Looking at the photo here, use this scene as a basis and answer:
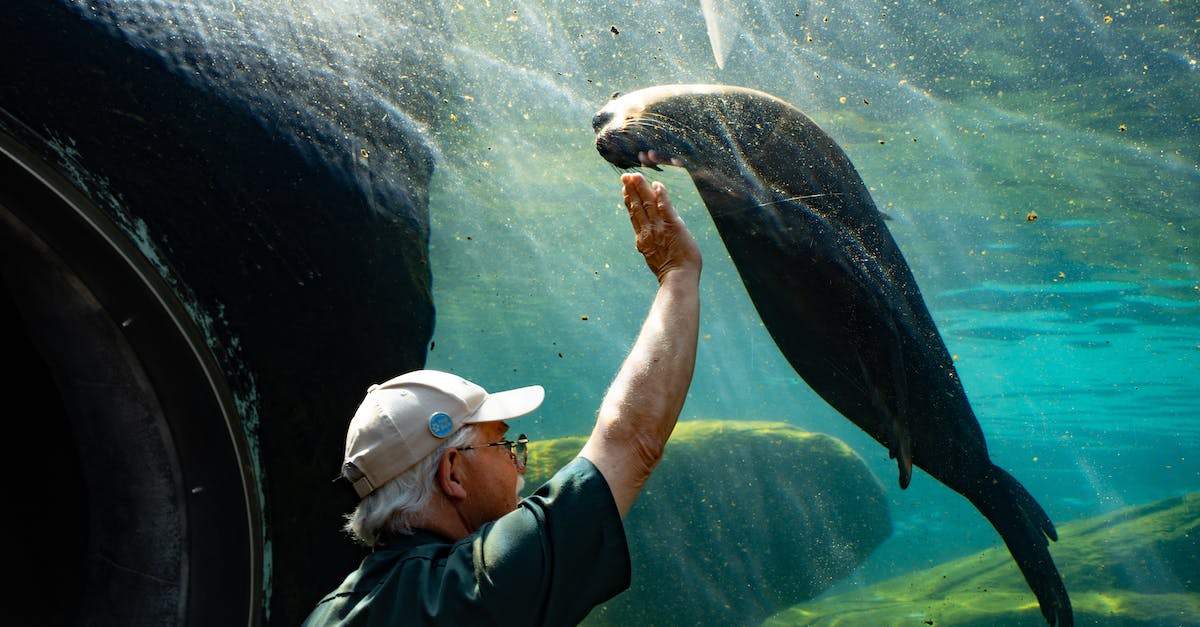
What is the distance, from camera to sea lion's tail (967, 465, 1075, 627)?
4.65 metres

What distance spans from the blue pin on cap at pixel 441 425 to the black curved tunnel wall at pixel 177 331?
3.36 feet

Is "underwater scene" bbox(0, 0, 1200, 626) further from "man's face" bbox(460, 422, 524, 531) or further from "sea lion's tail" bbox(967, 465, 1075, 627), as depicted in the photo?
"man's face" bbox(460, 422, 524, 531)

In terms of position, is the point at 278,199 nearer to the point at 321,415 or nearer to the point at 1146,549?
the point at 321,415

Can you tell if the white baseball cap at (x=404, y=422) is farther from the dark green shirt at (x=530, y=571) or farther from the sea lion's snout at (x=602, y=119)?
the sea lion's snout at (x=602, y=119)

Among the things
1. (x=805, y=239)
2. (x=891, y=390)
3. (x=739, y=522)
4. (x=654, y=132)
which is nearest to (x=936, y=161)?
(x=739, y=522)

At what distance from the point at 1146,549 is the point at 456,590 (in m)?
19.1

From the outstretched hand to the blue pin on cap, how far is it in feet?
2.15

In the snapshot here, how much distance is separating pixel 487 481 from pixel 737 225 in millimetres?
2081

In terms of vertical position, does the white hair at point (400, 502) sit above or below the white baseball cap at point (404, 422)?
below

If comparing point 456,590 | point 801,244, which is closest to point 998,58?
point 801,244

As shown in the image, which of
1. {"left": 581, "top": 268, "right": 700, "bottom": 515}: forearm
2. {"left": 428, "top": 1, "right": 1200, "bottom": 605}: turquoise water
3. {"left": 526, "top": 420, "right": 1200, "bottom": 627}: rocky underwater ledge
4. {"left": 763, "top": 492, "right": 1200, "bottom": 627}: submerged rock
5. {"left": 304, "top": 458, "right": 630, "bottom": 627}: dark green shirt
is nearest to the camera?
{"left": 304, "top": 458, "right": 630, "bottom": 627}: dark green shirt

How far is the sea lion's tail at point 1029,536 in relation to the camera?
465 centimetres

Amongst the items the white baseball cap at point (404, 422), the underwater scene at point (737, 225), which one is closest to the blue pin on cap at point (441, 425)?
the white baseball cap at point (404, 422)

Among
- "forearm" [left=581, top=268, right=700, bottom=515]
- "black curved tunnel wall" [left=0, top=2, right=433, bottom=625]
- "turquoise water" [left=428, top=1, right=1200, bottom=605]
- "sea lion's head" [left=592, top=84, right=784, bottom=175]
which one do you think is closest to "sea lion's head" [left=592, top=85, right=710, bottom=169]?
"sea lion's head" [left=592, top=84, right=784, bottom=175]
